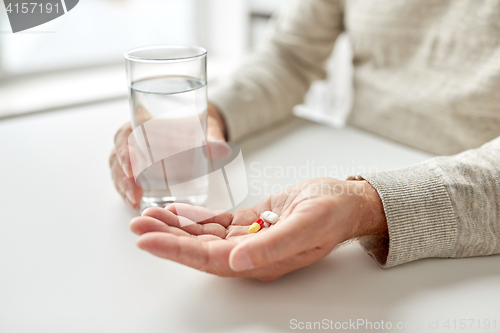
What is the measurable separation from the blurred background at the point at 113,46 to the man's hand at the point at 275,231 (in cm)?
81

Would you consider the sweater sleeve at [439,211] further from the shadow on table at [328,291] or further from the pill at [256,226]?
the pill at [256,226]

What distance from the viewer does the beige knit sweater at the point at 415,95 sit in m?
0.49

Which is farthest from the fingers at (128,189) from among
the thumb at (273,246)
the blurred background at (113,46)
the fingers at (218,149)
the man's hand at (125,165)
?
the blurred background at (113,46)

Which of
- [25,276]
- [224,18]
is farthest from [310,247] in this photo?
[224,18]

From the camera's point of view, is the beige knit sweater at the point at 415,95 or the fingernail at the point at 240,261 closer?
the fingernail at the point at 240,261

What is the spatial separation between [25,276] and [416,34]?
0.81 metres

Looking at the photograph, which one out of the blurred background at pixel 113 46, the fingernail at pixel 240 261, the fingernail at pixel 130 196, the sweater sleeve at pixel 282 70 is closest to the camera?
the fingernail at pixel 240 261

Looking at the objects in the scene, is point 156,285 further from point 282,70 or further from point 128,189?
point 282,70

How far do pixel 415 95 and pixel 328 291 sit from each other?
0.56m

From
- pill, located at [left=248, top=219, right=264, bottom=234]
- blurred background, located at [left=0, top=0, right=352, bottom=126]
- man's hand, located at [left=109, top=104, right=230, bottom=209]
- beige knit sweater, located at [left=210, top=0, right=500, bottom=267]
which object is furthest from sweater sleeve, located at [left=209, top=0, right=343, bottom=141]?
pill, located at [left=248, top=219, right=264, bottom=234]

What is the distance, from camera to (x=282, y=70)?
0.99 meters

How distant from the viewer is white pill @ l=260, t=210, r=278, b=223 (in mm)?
496

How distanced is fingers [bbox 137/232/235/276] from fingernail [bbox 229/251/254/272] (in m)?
0.03

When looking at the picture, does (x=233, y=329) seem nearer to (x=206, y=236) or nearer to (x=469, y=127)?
(x=206, y=236)
